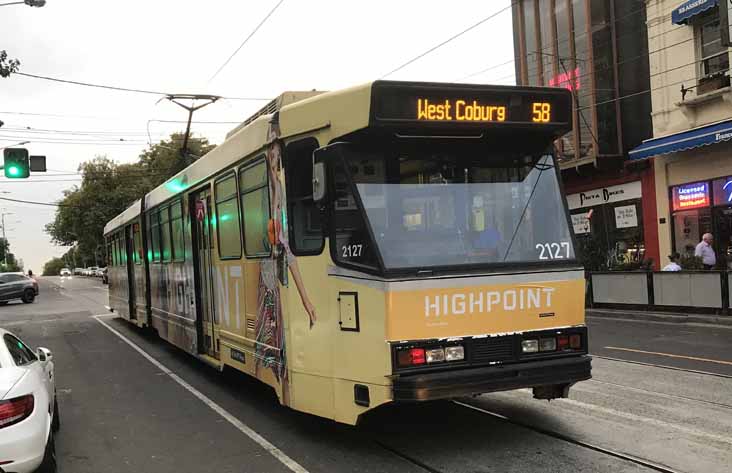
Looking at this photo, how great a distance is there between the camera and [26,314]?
2561cm

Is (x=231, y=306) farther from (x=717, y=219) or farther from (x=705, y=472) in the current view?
(x=717, y=219)

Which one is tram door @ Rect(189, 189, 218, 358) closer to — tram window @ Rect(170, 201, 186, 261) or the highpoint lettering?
tram window @ Rect(170, 201, 186, 261)

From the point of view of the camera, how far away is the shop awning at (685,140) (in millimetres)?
17562

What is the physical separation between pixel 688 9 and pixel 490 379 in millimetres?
17153

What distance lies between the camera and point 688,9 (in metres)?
18.6

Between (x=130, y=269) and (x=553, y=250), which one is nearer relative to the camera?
(x=553, y=250)

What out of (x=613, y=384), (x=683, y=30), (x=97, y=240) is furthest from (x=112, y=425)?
(x=97, y=240)

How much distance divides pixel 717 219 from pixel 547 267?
50.5ft

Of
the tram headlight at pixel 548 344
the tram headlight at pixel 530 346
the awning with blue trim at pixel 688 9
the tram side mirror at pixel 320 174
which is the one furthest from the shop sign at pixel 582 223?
the tram side mirror at pixel 320 174

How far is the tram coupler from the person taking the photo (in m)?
5.95

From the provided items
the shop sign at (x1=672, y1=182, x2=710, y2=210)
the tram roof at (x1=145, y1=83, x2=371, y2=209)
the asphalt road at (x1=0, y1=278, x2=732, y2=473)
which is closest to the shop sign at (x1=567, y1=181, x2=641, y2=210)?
the shop sign at (x1=672, y1=182, x2=710, y2=210)

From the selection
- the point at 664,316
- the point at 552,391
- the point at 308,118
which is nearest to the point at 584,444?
the point at 552,391

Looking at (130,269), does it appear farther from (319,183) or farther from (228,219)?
(319,183)

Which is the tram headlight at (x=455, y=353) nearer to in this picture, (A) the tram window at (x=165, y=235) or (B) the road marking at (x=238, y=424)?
(B) the road marking at (x=238, y=424)
